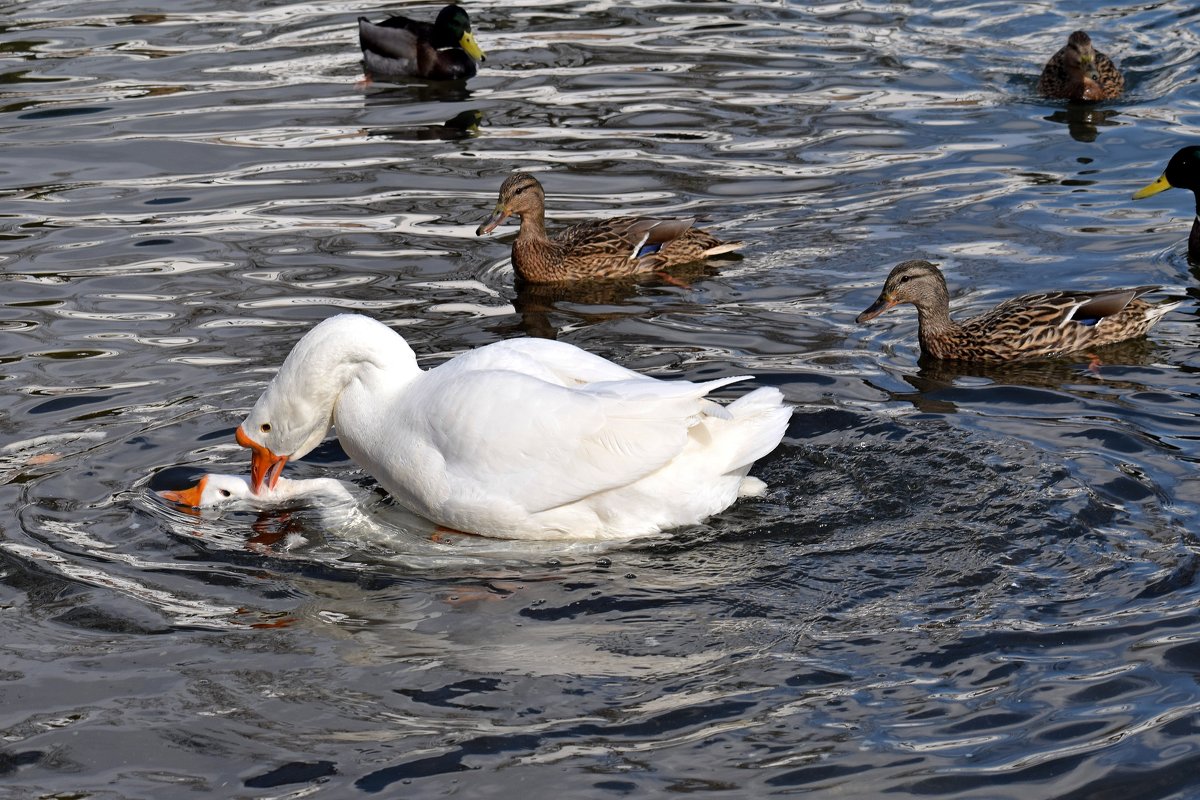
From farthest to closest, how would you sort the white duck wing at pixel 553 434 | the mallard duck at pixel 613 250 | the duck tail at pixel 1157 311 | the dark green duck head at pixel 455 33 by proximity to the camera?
1. the dark green duck head at pixel 455 33
2. the mallard duck at pixel 613 250
3. the duck tail at pixel 1157 311
4. the white duck wing at pixel 553 434

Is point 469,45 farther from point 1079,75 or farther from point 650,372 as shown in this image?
point 650,372

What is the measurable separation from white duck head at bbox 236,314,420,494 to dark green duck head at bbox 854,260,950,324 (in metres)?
3.50

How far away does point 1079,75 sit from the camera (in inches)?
575

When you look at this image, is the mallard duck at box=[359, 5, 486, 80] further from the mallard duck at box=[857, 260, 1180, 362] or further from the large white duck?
the large white duck

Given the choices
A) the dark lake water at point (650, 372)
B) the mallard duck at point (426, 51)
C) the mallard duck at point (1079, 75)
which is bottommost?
the dark lake water at point (650, 372)

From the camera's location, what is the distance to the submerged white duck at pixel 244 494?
7.62 meters

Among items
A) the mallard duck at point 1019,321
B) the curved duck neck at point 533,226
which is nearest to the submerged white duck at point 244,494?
the mallard duck at point 1019,321

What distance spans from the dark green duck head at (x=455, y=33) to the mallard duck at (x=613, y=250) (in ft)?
18.5

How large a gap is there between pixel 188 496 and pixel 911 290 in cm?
453

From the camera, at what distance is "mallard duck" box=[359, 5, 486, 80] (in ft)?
54.0

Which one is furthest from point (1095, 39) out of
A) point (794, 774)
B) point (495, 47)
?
point (794, 774)

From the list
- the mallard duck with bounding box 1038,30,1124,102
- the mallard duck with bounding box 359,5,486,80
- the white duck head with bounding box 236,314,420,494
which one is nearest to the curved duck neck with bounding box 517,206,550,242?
the white duck head with bounding box 236,314,420,494

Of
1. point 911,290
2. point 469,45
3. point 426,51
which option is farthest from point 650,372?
point 426,51

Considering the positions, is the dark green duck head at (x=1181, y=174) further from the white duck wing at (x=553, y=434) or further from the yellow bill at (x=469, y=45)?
the yellow bill at (x=469, y=45)
